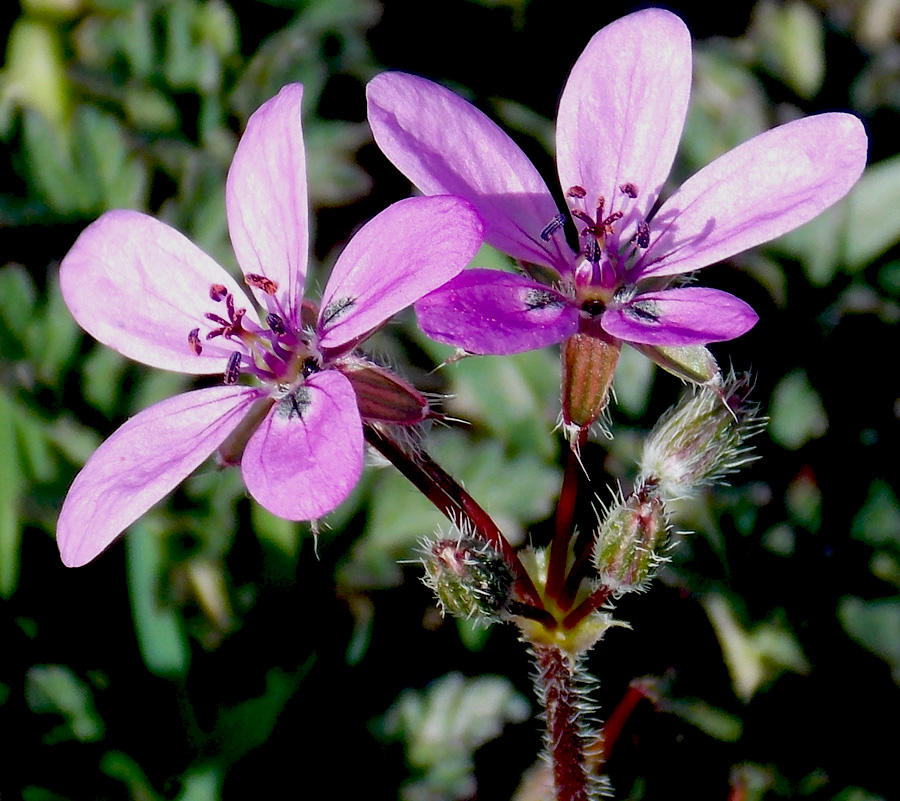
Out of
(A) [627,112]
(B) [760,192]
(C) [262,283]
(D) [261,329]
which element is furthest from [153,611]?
(B) [760,192]

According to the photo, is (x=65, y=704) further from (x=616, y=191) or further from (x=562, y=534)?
(x=616, y=191)

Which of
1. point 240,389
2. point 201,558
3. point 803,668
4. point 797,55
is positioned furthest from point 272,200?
point 797,55

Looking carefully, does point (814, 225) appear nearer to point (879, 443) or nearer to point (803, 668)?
point (879, 443)

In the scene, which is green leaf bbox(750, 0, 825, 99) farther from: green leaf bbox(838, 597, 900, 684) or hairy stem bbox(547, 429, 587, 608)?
hairy stem bbox(547, 429, 587, 608)

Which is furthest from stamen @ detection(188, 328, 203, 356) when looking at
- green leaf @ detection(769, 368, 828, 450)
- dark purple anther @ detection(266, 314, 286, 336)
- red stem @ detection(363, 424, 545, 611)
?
green leaf @ detection(769, 368, 828, 450)

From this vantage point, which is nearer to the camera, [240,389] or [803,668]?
[240,389]

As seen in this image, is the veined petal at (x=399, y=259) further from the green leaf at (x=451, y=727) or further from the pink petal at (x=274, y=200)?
the green leaf at (x=451, y=727)
